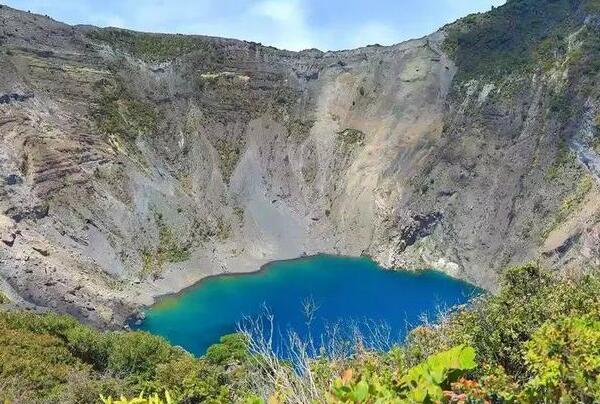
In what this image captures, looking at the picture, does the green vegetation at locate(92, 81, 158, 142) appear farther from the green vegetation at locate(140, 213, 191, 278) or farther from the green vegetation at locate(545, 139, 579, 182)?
the green vegetation at locate(545, 139, 579, 182)

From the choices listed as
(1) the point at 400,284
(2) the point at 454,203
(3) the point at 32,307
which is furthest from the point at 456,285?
(3) the point at 32,307

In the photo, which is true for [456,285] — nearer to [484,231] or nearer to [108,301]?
[484,231]

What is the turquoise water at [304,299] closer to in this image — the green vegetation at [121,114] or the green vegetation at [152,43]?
the green vegetation at [121,114]

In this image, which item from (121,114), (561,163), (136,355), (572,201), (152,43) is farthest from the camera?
(152,43)

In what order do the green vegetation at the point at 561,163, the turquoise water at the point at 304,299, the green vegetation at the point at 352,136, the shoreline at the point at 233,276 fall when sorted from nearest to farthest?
the turquoise water at the point at 304,299
the shoreline at the point at 233,276
the green vegetation at the point at 561,163
the green vegetation at the point at 352,136

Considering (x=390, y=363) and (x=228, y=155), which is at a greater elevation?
(x=228, y=155)

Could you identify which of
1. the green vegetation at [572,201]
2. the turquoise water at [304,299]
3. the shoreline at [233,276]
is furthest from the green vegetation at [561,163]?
the turquoise water at [304,299]

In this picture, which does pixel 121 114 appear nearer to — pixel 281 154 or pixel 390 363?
pixel 281 154

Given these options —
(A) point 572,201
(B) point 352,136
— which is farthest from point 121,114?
(A) point 572,201
